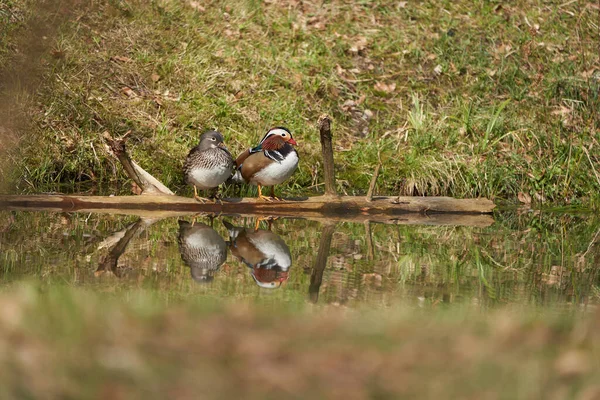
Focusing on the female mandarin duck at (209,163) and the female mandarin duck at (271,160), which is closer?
the female mandarin duck at (209,163)

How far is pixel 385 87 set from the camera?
13.5m

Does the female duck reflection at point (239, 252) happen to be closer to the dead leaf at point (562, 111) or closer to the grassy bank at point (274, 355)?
the grassy bank at point (274, 355)

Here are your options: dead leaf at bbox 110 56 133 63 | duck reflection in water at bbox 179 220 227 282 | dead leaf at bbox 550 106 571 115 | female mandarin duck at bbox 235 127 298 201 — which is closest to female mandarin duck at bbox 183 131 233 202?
female mandarin duck at bbox 235 127 298 201

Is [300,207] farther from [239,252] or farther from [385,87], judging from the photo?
[385,87]

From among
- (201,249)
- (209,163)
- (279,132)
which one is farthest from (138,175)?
(201,249)

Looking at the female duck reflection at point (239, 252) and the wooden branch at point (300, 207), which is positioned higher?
the wooden branch at point (300, 207)

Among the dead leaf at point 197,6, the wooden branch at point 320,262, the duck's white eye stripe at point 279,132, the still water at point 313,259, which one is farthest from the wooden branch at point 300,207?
the dead leaf at point 197,6

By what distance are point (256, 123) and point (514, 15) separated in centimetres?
568

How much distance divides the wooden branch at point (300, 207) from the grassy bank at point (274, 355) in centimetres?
502

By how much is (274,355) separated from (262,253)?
152 inches

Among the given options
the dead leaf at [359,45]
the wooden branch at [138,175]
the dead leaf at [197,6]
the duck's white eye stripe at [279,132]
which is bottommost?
the wooden branch at [138,175]

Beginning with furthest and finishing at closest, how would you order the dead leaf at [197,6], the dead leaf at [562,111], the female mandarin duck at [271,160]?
the dead leaf at [197,6] → the dead leaf at [562,111] → the female mandarin duck at [271,160]

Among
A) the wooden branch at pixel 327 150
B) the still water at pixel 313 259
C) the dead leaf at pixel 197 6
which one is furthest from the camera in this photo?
the dead leaf at pixel 197 6

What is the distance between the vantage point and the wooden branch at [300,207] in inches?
355
